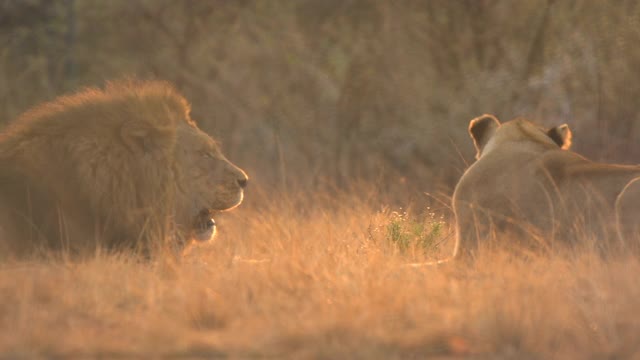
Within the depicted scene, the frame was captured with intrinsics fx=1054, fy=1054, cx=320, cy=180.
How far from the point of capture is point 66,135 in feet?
18.7

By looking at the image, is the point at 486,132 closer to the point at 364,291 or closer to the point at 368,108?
the point at 364,291

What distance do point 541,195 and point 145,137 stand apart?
2.25m

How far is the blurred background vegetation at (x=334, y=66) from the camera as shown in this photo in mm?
11977

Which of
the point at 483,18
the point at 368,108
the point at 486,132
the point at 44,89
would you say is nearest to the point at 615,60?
the point at 483,18

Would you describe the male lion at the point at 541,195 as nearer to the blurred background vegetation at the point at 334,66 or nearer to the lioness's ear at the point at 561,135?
the lioness's ear at the point at 561,135

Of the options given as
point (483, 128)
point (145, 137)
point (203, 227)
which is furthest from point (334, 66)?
point (145, 137)

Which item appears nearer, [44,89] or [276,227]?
[276,227]

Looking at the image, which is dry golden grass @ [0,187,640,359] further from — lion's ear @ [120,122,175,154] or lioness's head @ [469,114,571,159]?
lioness's head @ [469,114,571,159]

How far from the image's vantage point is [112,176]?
5.71 metres

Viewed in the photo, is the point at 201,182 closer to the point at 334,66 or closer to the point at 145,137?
the point at 145,137

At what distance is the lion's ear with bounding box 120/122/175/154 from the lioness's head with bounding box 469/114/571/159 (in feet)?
6.37

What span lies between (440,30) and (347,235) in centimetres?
617

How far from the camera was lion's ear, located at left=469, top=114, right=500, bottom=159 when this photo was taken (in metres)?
6.65

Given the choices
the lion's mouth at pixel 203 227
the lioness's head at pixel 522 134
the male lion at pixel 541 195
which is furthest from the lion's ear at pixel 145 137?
the lioness's head at pixel 522 134
